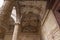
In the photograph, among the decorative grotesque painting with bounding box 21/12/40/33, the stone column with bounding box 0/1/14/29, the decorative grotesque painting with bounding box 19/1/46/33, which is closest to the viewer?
the stone column with bounding box 0/1/14/29

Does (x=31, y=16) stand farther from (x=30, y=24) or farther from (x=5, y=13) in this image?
(x=5, y=13)

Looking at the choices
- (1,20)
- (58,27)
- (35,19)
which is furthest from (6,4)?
(35,19)

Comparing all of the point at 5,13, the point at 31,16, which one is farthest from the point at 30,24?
the point at 5,13

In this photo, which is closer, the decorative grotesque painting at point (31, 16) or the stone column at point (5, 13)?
the stone column at point (5, 13)

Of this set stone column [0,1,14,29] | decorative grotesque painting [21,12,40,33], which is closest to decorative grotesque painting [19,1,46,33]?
decorative grotesque painting [21,12,40,33]

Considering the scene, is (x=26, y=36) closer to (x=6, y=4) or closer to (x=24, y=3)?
(x=24, y=3)

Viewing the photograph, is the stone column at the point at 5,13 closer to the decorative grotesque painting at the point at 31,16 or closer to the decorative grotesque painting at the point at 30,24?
the decorative grotesque painting at the point at 31,16

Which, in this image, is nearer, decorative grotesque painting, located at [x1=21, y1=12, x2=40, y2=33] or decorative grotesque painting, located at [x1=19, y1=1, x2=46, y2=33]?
decorative grotesque painting, located at [x1=19, y1=1, x2=46, y2=33]

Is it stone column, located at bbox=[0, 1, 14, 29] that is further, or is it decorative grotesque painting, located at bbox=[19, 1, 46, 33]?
decorative grotesque painting, located at bbox=[19, 1, 46, 33]

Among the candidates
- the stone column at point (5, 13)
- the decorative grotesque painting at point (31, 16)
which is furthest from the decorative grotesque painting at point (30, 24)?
the stone column at point (5, 13)

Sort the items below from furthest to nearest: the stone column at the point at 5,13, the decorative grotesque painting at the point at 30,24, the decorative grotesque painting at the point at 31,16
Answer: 1. the decorative grotesque painting at the point at 30,24
2. the decorative grotesque painting at the point at 31,16
3. the stone column at the point at 5,13

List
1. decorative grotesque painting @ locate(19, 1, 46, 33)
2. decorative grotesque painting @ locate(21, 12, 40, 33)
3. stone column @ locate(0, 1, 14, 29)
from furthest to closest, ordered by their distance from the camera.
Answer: decorative grotesque painting @ locate(21, 12, 40, 33) → decorative grotesque painting @ locate(19, 1, 46, 33) → stone column @ locate(0, 1, 14, 29)

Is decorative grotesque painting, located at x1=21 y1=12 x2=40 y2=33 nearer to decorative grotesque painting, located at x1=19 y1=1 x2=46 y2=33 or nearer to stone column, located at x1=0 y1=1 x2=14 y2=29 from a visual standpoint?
decorative grotesque painting, located at x1=19 y1=1 x2=46 y2=33

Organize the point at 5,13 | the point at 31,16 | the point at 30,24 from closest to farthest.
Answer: the point at 5,13
the point at 31,16
the point at 30,24
